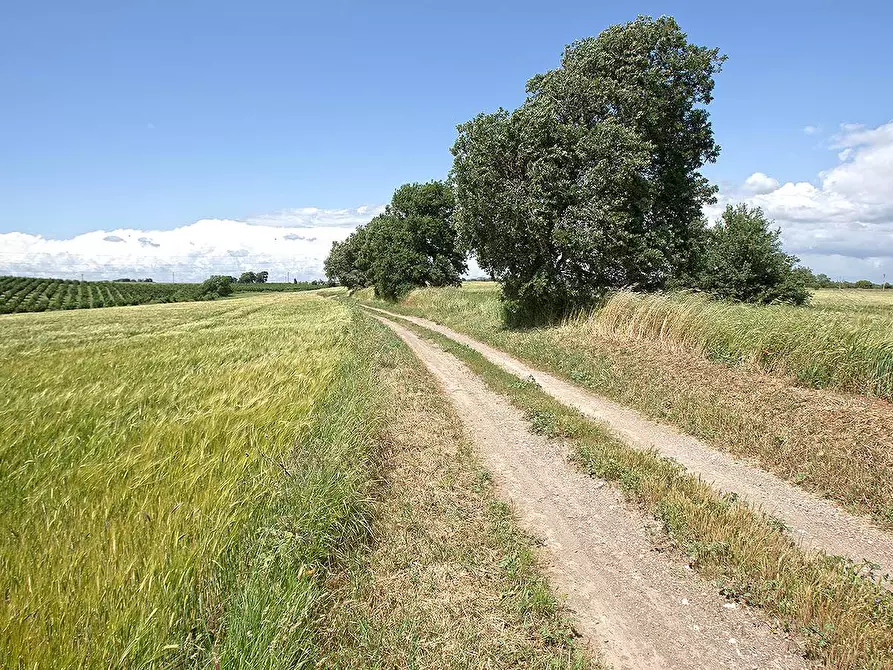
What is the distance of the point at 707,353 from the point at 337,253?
95.1 m

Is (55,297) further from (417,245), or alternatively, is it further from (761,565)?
(761,565)

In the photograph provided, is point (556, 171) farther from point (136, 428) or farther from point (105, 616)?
point (105, 616)

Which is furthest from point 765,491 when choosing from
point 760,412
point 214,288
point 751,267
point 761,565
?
point 214,288

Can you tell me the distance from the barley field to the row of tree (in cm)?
1379

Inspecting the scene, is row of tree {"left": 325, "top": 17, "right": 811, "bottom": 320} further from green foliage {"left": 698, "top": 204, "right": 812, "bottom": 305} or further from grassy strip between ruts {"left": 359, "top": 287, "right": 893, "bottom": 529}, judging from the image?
green foliage {"left": 698, "top": 204, "right": 812, "bottom": 305}

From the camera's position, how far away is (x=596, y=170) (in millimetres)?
17062

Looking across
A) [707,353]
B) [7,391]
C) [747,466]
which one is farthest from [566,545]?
[707,353]

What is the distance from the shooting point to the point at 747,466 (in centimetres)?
664

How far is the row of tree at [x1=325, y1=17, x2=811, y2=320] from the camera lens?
56.9 ft

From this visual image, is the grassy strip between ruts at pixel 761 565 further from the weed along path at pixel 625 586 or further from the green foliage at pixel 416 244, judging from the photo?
the green foliage at pixel 416 244

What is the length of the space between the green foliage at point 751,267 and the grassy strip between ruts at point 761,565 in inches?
984

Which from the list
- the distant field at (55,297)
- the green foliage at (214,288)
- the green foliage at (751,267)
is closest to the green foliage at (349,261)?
the green foliage at (214,288)

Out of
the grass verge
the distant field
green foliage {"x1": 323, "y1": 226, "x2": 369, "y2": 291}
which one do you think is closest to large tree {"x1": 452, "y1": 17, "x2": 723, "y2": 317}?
the grass verge

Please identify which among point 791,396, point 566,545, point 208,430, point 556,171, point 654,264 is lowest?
point 566,545
